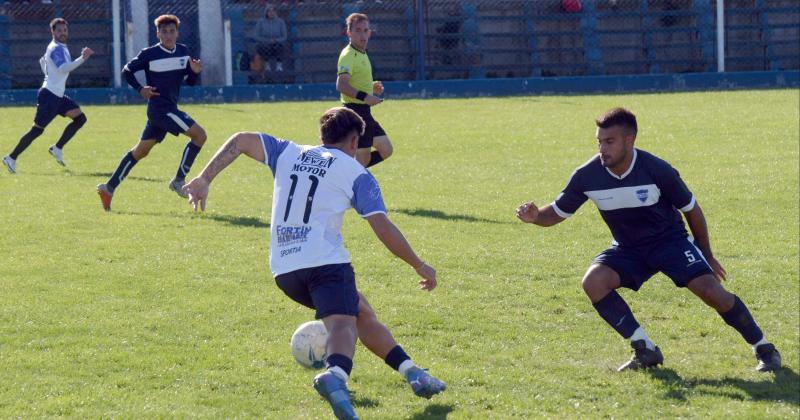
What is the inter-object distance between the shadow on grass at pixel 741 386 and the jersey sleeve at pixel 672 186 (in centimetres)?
103

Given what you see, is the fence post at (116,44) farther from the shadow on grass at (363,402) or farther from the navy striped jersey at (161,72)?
the shadow on grass at (363,402)

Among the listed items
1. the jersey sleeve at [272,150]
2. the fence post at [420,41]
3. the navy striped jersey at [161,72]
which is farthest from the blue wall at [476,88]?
the jersey sleeve at [272,150]

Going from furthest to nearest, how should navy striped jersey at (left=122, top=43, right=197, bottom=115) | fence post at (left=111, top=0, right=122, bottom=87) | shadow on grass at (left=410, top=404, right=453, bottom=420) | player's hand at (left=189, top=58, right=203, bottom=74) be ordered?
fence post at (left=111, top=0, right=122, bottom=87), navy striped jersey at (left=122, top=43, right=197, bottom=115), player's hand at (left=189, top=58, right=203, bottom=74), shadow on grass at (left=410, top=404, right=453, bottom=420)

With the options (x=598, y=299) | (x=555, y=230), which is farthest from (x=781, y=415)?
(x=555, y=230)

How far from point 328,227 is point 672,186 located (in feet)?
7.34

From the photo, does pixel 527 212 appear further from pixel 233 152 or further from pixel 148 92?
pixel 148 92

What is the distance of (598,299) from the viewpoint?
7090mm

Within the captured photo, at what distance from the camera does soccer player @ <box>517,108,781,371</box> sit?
6891 millimetres

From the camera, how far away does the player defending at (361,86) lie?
495 inches

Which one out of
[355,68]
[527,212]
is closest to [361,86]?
[355,68]

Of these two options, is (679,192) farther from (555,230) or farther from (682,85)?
(682,85)

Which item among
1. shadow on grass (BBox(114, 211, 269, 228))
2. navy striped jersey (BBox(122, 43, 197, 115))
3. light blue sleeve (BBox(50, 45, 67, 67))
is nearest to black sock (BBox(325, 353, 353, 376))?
shadow on grass (BBox(114, 211, 269, 228))

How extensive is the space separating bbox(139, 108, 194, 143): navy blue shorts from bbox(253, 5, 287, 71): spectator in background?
44.4ft

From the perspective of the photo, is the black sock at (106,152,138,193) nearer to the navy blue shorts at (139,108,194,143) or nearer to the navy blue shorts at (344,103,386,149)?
the navy blue shorts at (139,108,194,143)
